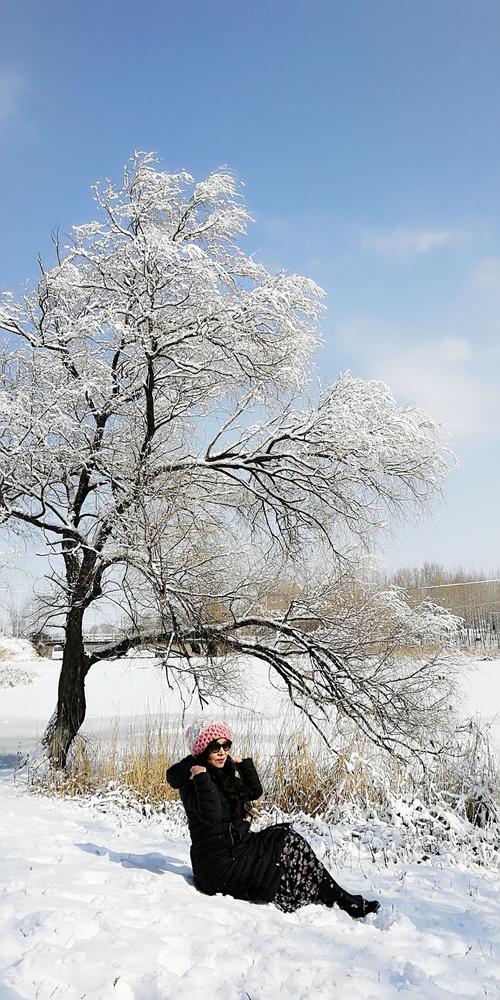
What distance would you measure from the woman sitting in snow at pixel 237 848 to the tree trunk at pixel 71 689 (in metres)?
4.17

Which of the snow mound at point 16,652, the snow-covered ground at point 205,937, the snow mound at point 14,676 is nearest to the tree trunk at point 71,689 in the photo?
the snow-covered ground at point 205,937

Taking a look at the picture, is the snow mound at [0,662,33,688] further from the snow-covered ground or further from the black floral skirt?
the black floral skirt

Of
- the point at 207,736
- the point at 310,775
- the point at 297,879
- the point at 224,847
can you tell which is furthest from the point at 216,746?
the point at 310,775

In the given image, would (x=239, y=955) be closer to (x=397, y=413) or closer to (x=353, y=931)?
(x=353, y=931)

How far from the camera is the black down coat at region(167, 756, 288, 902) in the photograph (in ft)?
12.2

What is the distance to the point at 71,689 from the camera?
827cm

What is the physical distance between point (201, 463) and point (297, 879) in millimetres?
4625

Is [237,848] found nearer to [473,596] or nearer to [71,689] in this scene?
→ [71,689]

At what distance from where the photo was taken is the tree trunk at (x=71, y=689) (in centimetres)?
814

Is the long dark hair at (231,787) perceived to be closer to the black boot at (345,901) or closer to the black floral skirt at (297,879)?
the black floral skirt at (297,879)

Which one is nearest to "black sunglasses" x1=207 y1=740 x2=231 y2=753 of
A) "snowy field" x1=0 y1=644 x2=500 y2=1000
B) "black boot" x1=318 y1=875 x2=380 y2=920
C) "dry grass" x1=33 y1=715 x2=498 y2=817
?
"snowy field" x1=0 y1=644 x2=500 y2=1000

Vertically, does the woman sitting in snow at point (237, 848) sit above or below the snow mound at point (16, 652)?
below

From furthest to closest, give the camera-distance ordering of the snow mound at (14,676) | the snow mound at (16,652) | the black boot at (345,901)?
the snow mound at (16,652) < the snow mound at (14,676) < the black boot at (345,901)

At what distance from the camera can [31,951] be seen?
262 cm
